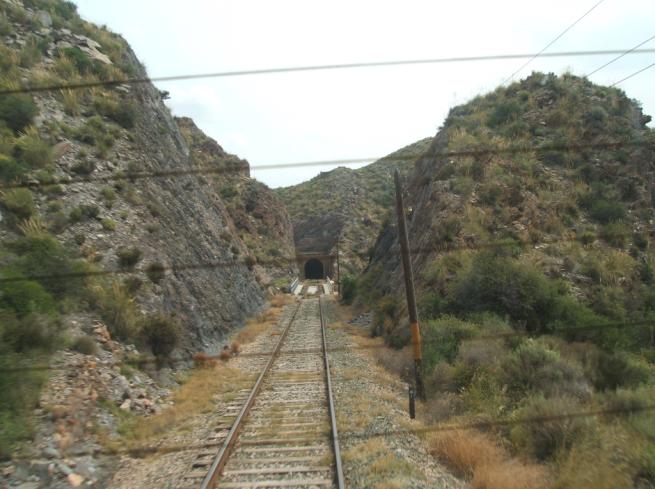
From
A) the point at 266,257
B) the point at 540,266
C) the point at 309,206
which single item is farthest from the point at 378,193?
Answer: the point at 540,266

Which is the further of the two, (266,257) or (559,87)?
(266,257)

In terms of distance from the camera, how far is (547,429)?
8938 mm

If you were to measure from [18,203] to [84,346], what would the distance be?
656 cm

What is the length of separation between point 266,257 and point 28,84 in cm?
3855

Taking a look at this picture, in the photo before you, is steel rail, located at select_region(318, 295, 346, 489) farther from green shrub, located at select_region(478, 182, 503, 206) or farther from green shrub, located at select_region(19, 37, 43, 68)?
green shrub, located at select_region(19, 37, 43, 68)

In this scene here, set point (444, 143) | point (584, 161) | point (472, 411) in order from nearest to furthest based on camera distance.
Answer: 1. point (472, 411)
2. point (584, 161)
3. point (444, 143)

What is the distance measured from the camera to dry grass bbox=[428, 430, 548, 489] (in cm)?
766

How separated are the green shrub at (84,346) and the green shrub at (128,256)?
591 centimetres

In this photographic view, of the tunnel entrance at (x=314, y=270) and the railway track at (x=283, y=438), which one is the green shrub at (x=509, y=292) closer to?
the railway track at (x=283, y=438)

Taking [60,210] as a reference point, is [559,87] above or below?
above

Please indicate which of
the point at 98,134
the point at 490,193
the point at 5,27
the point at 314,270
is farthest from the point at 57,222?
the point at 314,270

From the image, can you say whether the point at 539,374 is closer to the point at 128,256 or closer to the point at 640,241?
the point at 128,256

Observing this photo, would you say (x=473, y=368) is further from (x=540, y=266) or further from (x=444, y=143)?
(x=444, y=143)

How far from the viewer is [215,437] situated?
33.6ft
